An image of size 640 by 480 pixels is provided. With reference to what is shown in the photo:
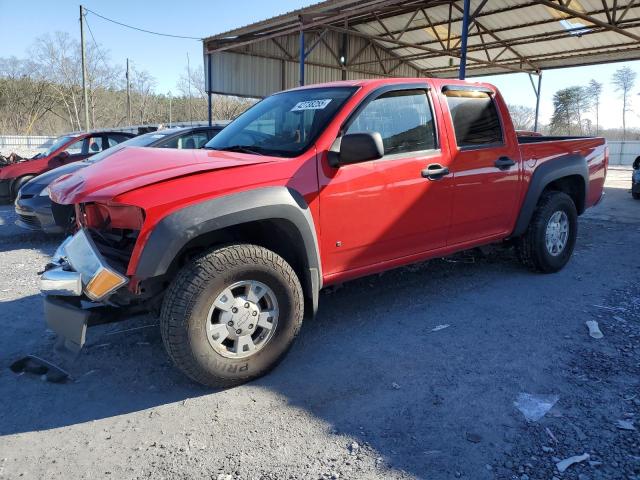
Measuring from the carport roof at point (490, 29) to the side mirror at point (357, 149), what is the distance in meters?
9.53

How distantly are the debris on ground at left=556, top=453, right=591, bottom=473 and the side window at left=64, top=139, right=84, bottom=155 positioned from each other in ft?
33.0

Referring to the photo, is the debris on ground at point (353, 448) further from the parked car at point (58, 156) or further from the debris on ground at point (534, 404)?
the parked car at point (58, 156)

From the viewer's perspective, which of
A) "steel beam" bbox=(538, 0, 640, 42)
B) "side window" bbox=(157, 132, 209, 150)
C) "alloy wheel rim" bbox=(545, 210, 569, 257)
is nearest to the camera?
"alloy wheel rim" bbox=(545, 210, 569, 257)

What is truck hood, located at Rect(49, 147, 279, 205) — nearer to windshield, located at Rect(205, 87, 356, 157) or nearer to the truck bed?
windshield, located at Rect(205, 87, 356, 157)

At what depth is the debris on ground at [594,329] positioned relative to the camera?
3.68 m

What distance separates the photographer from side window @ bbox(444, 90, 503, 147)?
4.12m

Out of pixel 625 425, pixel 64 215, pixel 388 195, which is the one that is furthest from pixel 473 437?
pixel 64 215

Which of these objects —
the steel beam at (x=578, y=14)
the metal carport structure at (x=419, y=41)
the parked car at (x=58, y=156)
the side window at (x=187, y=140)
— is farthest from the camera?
the metal carport structure at (x=419, y=41)

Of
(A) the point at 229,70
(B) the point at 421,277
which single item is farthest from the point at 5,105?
(B) the point at 421,277

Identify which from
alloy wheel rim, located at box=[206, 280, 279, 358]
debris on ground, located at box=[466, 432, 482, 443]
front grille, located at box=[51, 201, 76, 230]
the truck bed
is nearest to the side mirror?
alloy wheel rim, located at box=[206, 280, 279, 358]

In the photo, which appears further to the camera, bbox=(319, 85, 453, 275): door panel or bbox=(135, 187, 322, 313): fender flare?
bbox=(319, 85, 453, 275): door panel

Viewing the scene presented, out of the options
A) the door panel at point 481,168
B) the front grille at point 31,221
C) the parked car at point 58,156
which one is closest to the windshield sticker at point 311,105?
the door panel at point 481,168

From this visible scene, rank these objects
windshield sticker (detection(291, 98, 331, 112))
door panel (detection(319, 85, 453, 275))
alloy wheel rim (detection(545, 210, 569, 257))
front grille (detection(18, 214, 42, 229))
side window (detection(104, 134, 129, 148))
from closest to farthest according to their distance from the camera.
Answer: door panel (detection(319, 85, 453, 275)) < windshield sticker (detection(291, 98, 331, 112)) < alloy wheel rim (detection(545, 210, 569, 257)) < front grille (detection(18, 214, 42, 229)) < side window (detection(104, 134, 129, 148))

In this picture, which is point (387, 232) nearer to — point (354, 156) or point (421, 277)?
point (354, 156)
